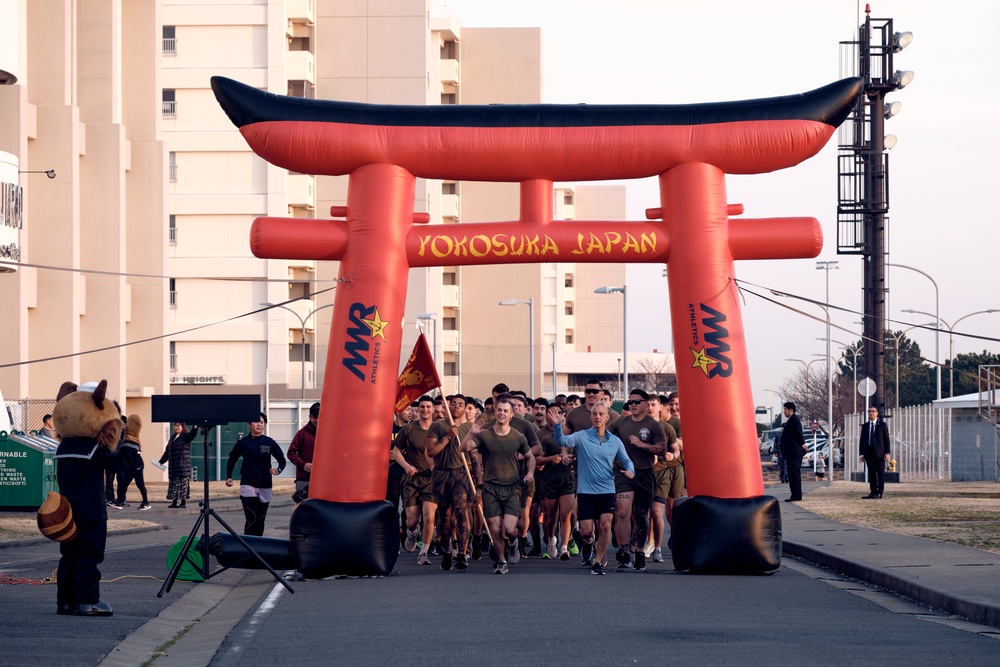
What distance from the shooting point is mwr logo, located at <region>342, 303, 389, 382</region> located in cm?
1512

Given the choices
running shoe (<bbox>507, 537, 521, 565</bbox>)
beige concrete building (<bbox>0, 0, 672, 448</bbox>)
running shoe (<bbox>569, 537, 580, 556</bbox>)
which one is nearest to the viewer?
running shoe (<bbox>507, 537, 521, 565</bbox>)

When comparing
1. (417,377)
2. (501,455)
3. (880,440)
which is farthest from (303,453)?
(880,440)

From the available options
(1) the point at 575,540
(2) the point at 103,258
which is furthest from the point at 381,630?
(2) the point at 103,258

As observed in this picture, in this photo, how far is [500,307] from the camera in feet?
272

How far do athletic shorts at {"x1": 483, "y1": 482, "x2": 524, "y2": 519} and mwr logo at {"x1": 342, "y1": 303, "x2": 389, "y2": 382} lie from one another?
1769mm

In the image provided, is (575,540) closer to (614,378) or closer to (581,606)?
(581,606)

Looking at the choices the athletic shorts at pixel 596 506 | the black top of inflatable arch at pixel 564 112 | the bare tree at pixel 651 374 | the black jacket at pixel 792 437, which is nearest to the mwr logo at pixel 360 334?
the black top of inflatable arch at pixel 564 112

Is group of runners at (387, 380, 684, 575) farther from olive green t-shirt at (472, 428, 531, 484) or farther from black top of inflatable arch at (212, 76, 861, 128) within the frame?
black top of inflatable arch at (212, 76, 861, 128)

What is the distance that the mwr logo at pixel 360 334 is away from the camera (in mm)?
15117

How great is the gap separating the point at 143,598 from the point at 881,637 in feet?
21.0

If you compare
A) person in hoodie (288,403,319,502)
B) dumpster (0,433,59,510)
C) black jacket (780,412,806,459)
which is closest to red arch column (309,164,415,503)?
person in hoodie (288,403,319,502)

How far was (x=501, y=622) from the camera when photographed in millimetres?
10812

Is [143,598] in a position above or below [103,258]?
below

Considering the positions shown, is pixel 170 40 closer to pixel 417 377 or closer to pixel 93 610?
pixel 417 377
